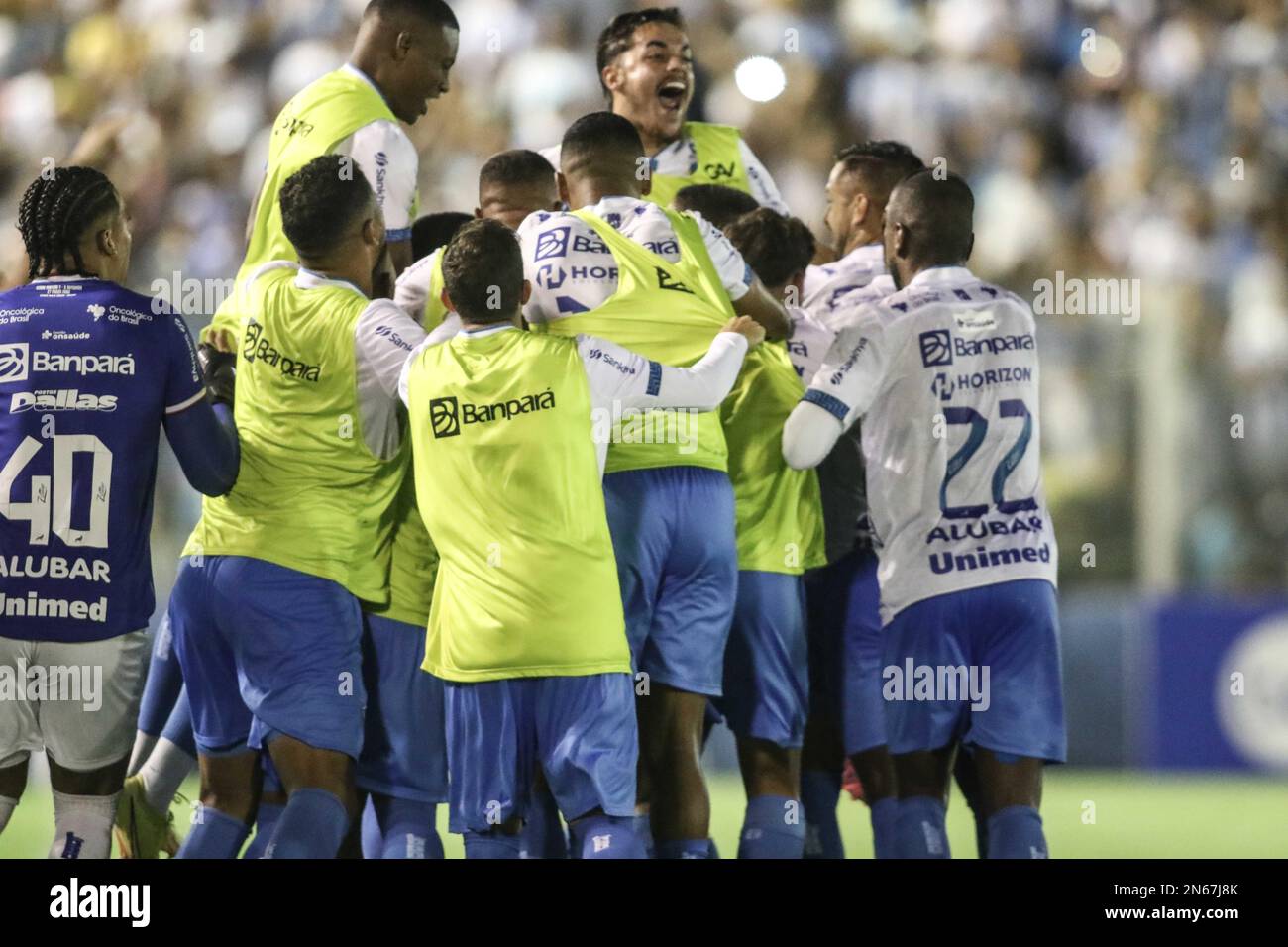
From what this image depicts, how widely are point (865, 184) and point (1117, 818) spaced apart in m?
4.82

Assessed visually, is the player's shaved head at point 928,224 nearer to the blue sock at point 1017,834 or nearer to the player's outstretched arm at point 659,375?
the player's outstretched arm at point 659,375

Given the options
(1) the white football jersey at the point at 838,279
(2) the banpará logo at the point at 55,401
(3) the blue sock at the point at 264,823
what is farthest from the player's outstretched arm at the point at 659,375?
(3) the blue sock at the point at 264,823

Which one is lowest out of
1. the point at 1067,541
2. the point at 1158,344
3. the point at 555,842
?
the point at 555,842

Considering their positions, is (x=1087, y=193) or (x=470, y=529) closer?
(x=470, y=529)

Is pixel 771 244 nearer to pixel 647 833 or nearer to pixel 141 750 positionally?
pixel 647 833

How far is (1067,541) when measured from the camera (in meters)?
11.4

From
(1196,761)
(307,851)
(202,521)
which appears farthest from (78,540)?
(1196,761)

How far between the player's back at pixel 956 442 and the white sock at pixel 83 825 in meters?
2.52

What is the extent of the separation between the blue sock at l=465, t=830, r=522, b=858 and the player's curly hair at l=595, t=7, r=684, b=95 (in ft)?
11.4

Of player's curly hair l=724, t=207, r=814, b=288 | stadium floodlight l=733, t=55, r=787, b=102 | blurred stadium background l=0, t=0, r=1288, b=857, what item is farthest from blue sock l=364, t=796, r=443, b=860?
stadium floodlight l=733, t=55, r=787, b=102

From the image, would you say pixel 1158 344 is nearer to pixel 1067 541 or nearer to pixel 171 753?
pixel 1067 541

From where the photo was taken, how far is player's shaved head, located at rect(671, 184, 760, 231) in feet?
23.3

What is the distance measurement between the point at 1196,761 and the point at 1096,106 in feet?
18.4
